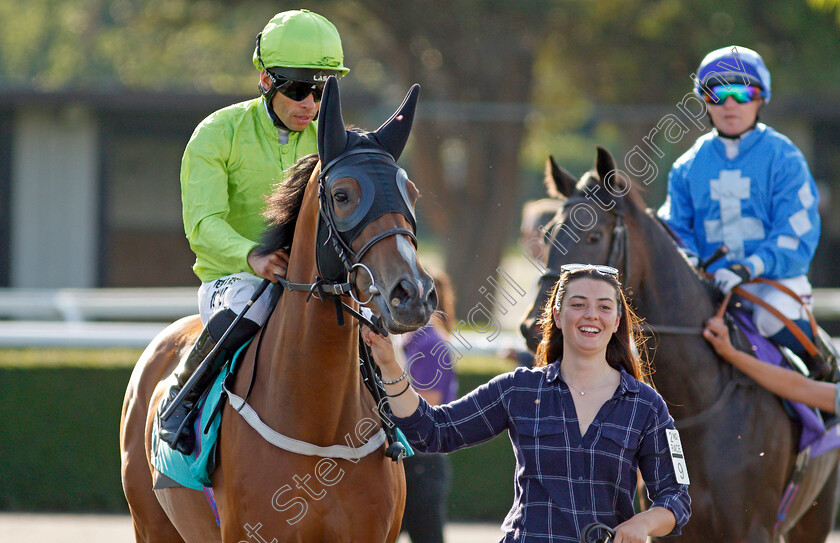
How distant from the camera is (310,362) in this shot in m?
2.97

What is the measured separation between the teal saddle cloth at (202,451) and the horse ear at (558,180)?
1573mm

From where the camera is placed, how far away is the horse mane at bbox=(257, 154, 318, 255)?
3.09 meters

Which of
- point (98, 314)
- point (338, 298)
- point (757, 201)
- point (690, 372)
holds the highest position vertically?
point (757, 201)

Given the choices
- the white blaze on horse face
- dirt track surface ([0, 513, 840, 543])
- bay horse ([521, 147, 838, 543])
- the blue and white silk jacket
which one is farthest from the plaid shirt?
dirt track surface ([0, 513, 840, 543])

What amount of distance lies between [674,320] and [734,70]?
1.12m

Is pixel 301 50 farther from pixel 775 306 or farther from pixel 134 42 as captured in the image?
pixel 134 42

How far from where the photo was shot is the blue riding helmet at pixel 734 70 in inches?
165

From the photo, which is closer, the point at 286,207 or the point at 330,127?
the point at 330,127

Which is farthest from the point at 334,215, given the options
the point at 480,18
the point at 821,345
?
the point at 480,18

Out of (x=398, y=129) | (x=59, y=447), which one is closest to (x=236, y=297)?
(x=398, y=129)

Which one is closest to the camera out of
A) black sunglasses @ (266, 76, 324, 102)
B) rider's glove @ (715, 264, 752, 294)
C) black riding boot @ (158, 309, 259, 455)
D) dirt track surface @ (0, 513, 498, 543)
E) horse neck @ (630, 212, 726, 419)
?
black riding boot @ (158, 309, 259, 455)

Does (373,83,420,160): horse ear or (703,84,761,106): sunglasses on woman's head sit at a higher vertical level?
(703,84,761,106): sunglasses on woman's head

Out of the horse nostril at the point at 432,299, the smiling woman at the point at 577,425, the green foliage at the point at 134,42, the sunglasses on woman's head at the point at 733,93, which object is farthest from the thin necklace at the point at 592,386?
the green foliage at the point at 134,42

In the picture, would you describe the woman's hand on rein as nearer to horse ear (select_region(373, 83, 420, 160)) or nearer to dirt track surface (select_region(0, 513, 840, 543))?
horse ear (select_region(373, 83, 420, 160))
